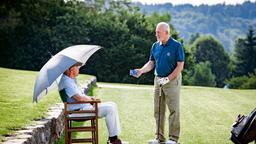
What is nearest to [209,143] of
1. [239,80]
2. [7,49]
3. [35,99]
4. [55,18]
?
[35,99]

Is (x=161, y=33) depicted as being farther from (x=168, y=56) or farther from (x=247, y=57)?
(x=247, y=57)

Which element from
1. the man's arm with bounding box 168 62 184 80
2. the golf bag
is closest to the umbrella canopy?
the man's arm with bounding box 168 62 184 80

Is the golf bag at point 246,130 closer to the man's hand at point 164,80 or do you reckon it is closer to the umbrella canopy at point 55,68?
the man's hand at point 164,80

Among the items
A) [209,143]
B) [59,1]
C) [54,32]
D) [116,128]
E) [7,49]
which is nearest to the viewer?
[116,128]

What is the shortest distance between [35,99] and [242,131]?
2.79 m

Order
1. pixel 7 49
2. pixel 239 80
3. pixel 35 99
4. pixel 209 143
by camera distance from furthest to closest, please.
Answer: pixel 239 80, pixel 7 49, pixel 209 143, pixel 35 99

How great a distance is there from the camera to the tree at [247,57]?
7431 centimetres

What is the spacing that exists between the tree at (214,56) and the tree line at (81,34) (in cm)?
4158

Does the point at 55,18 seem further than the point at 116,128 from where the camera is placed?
Yes

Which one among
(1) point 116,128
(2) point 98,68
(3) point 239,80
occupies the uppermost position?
(1) point 116,128

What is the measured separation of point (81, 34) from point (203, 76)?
145 ft

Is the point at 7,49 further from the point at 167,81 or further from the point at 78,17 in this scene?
the point at 167,81

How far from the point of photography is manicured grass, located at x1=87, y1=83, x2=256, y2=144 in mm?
8406

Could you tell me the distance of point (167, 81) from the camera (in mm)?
7141
